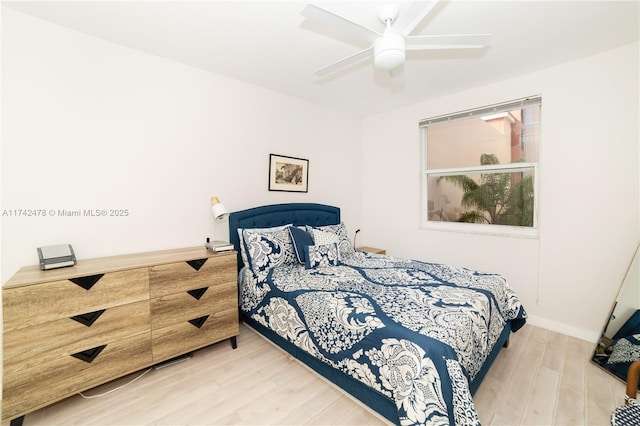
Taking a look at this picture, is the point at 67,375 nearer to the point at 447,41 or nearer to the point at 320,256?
the point at 320,256

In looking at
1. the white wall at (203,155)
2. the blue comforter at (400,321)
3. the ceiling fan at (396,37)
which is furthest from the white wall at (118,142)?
the ceiling fan at (396,37)

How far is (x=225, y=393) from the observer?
1834 millimetres

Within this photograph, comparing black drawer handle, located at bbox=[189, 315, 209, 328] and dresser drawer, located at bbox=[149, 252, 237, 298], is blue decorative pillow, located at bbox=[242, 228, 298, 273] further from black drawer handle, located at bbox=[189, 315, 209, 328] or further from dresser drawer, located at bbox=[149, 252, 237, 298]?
black drawer handle, located at bbox=[189, 315, 209, 328]

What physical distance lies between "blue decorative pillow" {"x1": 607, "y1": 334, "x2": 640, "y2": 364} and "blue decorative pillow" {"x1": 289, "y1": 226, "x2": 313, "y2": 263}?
8.35 feet

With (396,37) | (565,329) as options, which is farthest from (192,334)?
(565,329)

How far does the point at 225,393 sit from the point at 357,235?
114 inches

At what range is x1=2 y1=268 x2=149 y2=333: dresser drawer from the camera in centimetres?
146

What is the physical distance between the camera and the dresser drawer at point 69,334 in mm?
1463

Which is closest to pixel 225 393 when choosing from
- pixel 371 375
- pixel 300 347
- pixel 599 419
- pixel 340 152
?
pixel 300 347

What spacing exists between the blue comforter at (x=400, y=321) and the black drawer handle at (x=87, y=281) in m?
1.13

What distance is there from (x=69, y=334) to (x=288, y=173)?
238 centimetres

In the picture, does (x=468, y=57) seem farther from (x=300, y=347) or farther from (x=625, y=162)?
(x=300, y=347)

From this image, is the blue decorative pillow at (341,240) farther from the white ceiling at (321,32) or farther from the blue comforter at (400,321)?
the white ceiling at (321,32)

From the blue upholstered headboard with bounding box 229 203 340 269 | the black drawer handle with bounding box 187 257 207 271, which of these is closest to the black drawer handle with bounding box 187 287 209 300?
the black drawer handle with bounding box 187 257 207 271
